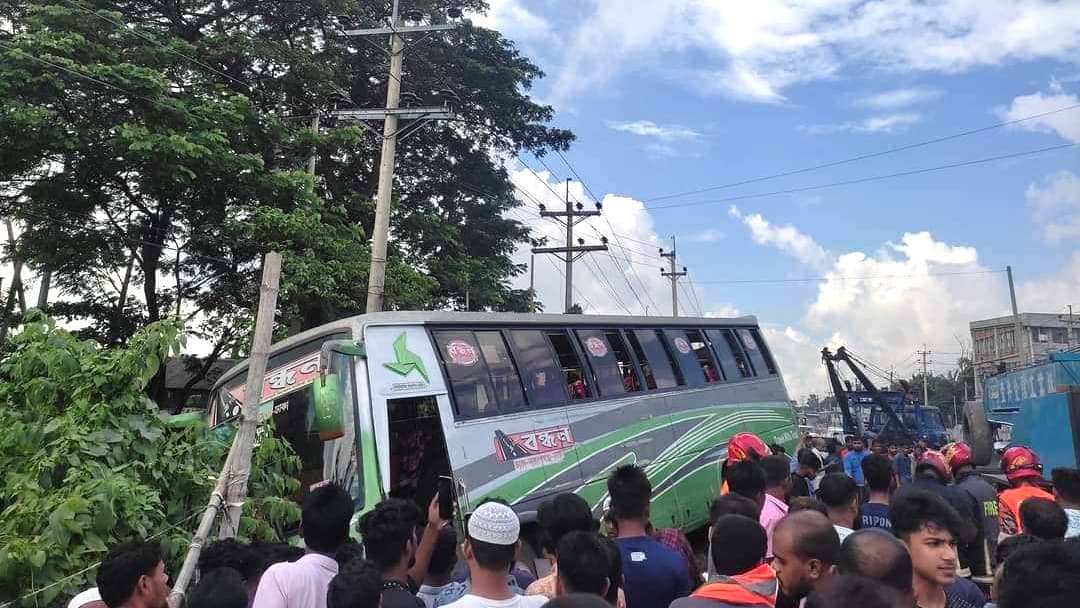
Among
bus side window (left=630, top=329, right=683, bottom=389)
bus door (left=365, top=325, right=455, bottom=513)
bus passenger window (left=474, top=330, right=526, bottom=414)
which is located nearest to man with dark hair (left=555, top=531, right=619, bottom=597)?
bus door (left=365, top=325, right=455, bottom=513)

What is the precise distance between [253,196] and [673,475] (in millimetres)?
9687

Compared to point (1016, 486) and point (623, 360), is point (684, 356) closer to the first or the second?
point (623, 360)

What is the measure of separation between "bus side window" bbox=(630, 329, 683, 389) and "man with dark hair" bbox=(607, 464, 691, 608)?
6160mm

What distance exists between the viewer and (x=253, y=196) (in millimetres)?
14477

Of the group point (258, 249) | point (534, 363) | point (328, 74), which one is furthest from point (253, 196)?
point (534, 363)

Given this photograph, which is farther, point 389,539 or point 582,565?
point 389,539

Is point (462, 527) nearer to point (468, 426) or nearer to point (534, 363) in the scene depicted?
point (468, 426)

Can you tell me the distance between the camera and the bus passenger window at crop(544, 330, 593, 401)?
28.9 feet

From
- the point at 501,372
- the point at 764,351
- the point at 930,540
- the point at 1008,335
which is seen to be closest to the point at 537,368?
the point at 501,372

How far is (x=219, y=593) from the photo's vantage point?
3.01 m

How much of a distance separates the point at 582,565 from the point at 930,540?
60.0 inches

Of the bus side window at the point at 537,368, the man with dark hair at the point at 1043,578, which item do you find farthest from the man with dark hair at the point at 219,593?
the bus side window at the point at 537,368

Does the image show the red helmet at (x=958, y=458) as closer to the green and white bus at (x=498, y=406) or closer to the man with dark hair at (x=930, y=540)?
the green and white bus at (x=498, y=406)

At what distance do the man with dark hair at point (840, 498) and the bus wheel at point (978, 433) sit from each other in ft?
47.6
